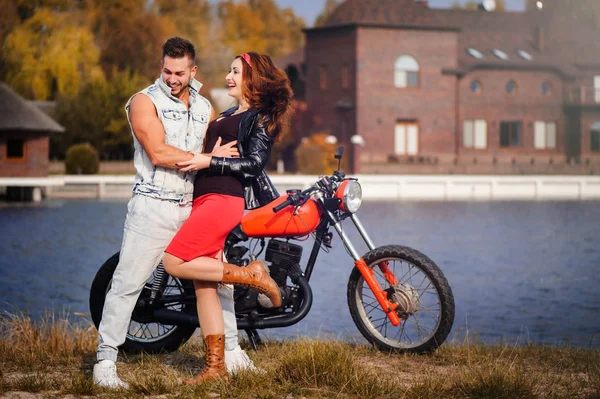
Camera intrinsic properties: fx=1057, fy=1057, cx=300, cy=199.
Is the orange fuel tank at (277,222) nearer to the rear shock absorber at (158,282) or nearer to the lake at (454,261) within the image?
the rear shock absorber at (158,282)

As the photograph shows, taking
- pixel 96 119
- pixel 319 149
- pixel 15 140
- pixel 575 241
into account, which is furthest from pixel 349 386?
pixel 96 119

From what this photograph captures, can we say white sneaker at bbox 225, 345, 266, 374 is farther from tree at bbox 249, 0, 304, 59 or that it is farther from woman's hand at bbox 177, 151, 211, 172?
tree at bbox 249, 0, 304, 59

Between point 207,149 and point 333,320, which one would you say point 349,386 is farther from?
point 333,320

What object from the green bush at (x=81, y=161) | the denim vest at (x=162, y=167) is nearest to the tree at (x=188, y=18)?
the green bush at (x=81, y=161)

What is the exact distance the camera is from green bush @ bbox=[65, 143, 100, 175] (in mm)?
48438

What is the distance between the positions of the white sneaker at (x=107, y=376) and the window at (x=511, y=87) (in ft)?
187

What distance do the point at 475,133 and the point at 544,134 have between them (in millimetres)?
5017

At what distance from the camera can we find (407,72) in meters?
58.4

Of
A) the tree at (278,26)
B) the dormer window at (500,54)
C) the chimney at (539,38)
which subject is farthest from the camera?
the tree at (278,26)

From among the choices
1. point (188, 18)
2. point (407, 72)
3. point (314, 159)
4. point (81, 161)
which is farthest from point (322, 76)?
point (188, 18)

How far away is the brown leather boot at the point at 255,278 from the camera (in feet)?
20.1

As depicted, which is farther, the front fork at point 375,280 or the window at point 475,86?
the window at point 475,86

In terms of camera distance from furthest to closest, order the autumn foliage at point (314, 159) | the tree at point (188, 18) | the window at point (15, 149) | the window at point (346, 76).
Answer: the tree at point (188, 18)
the window at point (346, 76)
the autumn foliage at point (314, 159)
the window at point (15, 149)

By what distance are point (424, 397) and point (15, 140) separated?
138 ft
